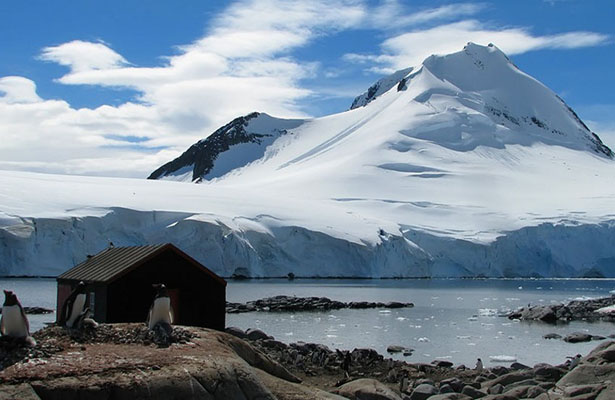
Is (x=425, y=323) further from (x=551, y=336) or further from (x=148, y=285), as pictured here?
(x=148, y=285)

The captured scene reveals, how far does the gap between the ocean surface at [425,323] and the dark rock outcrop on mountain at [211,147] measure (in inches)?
2724

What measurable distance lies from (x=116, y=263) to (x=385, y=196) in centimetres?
6228

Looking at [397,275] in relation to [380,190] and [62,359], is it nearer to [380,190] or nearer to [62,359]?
[380,190]

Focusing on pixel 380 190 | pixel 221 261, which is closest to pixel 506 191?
pixel 380 190

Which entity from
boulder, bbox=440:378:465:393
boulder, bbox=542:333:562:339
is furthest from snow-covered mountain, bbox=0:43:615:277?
boulder, bbox=440:378:465:393

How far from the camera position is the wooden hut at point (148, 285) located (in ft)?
47.6

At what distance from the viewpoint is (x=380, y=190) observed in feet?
259

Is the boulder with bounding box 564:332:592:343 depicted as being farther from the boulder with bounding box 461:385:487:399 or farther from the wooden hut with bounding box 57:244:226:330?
the wooden hut with bounding box 57:244:226:330

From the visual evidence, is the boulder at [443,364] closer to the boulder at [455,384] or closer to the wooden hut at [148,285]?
the boulder at [455,384]

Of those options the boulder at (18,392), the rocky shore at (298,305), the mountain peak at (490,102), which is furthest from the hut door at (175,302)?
the mountain peak at (490,102)

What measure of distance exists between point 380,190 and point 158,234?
33.0 m

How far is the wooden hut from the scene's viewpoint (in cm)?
1451

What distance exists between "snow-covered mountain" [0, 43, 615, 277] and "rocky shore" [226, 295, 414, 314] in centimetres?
1470

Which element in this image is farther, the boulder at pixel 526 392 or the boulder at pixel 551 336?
the boulder at pixel 551 336
